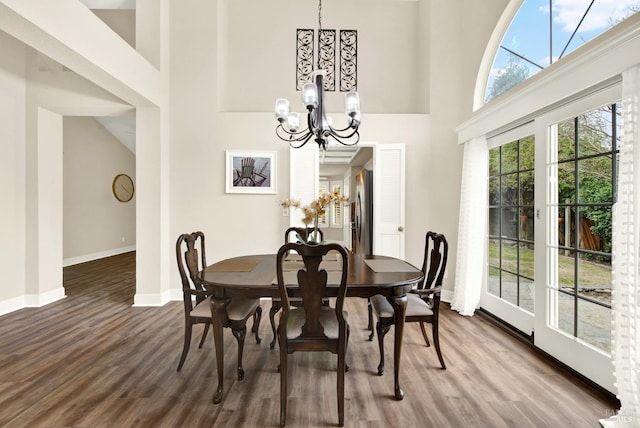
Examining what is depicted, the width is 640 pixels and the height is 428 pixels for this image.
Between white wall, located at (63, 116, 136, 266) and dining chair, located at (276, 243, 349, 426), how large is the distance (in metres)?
6.83

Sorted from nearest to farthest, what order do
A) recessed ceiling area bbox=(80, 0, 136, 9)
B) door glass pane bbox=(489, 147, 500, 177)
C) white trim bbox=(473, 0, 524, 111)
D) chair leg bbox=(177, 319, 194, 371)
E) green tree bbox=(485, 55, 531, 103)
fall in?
chair leg bbox=(177, 319, 194, 371) → green tree bbox=(485, 55, 531, 103) → white trim bbox=(473, 0, 524, 111) → door glass pane bbox=(489, 147, 500, 177) → recessed ceiling area bbox=(80, 0, 136, 9)

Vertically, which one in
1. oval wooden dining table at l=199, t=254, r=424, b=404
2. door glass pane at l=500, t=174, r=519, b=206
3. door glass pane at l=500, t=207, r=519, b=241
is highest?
door glass pane at l=500, t=174, r=519, b=206

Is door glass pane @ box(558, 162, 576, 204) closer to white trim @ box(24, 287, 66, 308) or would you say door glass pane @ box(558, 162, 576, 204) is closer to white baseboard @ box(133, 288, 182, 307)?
white baseboard @ box(133, 288, 182, 307)

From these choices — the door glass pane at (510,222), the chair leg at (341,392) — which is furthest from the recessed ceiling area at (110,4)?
the door glass pane at (510,222)

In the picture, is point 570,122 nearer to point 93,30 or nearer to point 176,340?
point 176,340

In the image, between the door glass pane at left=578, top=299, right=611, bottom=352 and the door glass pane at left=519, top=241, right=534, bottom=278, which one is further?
the door glass pane at left=519, top=241, right=534, bottom=278

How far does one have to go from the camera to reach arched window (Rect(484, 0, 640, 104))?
7.04 ft

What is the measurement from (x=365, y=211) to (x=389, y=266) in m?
4.17

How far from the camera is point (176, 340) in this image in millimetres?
2922

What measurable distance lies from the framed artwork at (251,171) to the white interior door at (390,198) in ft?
4.73

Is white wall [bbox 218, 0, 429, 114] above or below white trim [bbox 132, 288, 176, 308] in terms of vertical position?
above

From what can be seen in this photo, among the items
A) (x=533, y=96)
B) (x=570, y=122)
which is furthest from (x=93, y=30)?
(x=570, y=122)

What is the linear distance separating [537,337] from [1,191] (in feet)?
18.6

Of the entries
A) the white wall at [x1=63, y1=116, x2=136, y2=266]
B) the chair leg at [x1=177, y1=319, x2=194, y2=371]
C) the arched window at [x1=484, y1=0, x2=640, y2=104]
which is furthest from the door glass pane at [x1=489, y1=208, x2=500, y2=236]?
the white wall at [x1=63, y1=116, x2=136, y2=266]
